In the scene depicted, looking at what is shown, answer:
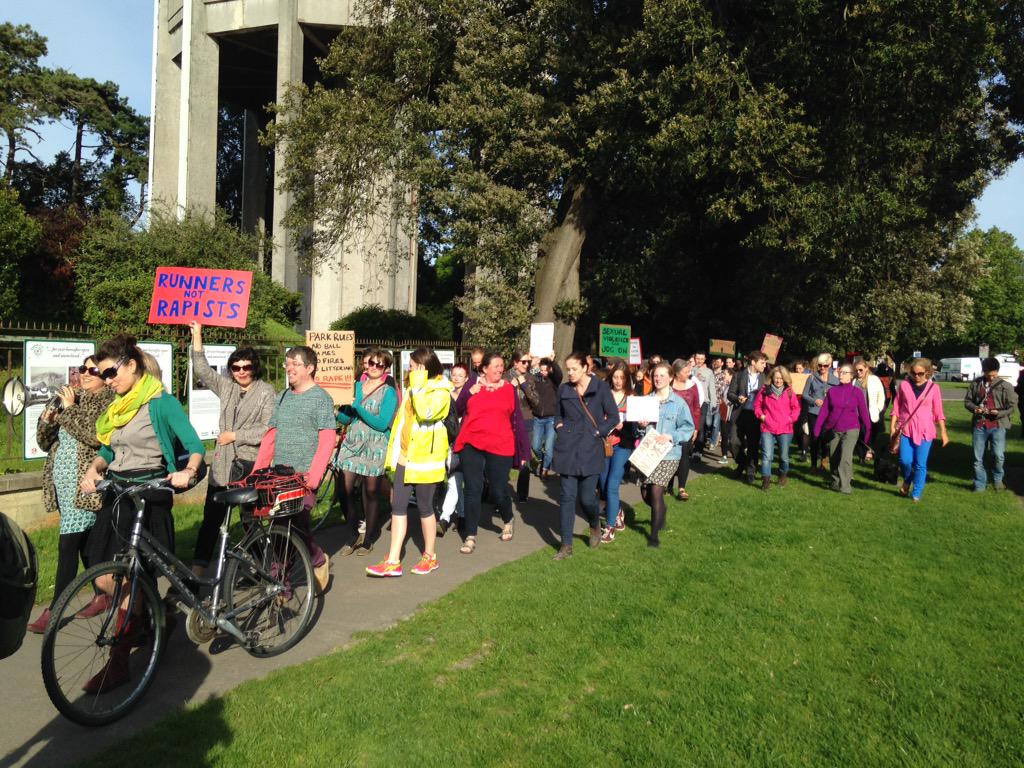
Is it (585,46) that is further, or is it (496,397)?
(585,46)

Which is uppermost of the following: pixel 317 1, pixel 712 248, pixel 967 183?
pixel 317 1

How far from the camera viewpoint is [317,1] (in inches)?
1141

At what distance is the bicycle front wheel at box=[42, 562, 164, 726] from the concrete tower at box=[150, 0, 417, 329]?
2238cm

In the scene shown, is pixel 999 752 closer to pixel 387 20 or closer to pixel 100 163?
pixel 387 20

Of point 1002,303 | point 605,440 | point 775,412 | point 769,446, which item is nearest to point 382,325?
point 769,446

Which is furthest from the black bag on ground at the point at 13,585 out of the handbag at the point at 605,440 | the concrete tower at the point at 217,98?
the concrete tower at the point at 217,98

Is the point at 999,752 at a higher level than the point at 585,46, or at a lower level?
lower

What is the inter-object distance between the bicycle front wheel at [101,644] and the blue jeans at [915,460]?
9.55 m

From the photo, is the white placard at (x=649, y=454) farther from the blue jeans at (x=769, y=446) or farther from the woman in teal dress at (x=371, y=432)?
the blue jeans at (x=769, y=446)

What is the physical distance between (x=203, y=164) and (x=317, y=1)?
731cm

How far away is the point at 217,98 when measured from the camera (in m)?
30.1

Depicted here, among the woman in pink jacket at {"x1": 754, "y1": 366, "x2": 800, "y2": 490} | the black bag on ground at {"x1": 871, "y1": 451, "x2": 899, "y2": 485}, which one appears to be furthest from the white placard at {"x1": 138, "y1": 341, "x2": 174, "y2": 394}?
the black bag on ground at {"x1": 871, "y1": 451, "x2": 899, "y2": 485}

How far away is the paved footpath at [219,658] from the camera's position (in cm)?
367

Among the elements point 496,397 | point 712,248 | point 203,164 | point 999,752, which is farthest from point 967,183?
point 203,164
